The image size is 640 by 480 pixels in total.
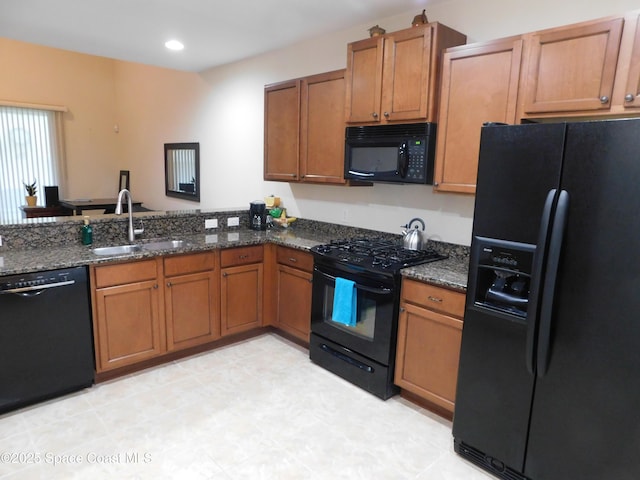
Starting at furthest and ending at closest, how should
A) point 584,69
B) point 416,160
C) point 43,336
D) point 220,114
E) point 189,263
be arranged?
point 220,114, point 189,263, point 416,160, point 43,336, point 584,69

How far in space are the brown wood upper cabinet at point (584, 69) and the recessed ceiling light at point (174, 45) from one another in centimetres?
308

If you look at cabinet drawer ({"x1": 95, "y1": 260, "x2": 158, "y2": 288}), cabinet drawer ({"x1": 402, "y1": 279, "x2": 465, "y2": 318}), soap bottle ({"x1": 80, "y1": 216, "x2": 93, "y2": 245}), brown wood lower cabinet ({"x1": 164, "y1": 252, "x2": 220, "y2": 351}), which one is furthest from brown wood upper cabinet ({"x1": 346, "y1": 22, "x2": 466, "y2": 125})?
soap bottle ({"x1": 80, "y1": 216, "x2": 93, "y2": 245})

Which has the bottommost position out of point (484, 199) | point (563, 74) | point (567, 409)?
point (567, 409)

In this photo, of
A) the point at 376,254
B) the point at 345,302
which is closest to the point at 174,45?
the point at 376,254

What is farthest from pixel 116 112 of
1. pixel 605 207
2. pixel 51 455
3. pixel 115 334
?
pixel 605 207

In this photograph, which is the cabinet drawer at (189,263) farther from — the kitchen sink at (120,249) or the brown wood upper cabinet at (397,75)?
the brown wood upper cabinet at (397,75)

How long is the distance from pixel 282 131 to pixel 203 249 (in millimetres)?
1296

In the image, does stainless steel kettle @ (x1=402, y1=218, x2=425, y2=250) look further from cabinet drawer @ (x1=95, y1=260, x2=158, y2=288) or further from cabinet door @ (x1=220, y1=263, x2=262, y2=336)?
cabinet drawer @ (x1=95, y1=260, x2=158, y2=288)

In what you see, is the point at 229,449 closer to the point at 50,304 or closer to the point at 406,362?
the point at 406,362

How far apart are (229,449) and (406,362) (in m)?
1.18

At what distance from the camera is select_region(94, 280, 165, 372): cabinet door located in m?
2.77

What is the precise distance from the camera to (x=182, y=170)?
19.3 feet

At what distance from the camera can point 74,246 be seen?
→ 9.81ft

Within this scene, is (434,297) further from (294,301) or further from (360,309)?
(294,301)
